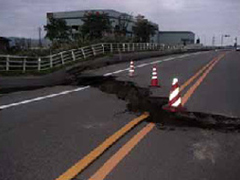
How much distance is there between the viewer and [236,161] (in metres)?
4.47

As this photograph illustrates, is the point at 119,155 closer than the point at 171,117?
Yes

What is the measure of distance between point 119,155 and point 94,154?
0.37 metres

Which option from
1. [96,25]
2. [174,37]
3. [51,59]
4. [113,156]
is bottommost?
[113,156]

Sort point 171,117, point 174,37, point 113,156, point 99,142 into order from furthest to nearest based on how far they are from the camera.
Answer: point 174,37 < point 171,117 < point 99,142 < point 113,156

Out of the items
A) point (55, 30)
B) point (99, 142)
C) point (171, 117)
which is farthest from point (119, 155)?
point (55, 30)

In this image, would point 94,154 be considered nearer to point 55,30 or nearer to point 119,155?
point 119,155

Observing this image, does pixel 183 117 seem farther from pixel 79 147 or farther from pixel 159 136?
pixel 79 147

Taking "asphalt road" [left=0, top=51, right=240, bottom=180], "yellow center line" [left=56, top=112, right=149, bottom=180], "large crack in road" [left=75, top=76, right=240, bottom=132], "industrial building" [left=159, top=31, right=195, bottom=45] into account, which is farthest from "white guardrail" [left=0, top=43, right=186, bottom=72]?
"industrial building" [left=159, top=31, right=195, bottom=45]

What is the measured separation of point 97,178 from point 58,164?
680mm

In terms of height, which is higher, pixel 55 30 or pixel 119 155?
pixel 55 30

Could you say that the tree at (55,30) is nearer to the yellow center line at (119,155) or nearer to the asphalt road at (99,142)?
the asphalt road at (99,142)

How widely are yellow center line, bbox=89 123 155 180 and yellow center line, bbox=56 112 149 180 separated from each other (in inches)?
8.7

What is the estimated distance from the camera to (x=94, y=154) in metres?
4.58

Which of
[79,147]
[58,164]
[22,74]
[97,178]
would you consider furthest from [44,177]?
[22,74]
